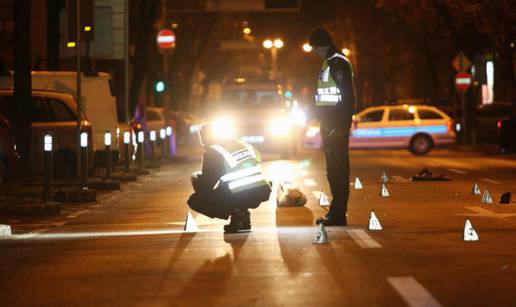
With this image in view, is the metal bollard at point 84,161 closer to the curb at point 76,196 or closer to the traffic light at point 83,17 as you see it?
the curb at point 76,196

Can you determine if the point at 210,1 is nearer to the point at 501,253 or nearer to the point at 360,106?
the point at 360,106

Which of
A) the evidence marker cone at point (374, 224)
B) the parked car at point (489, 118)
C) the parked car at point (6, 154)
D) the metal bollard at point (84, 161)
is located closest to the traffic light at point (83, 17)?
the metal bollard at point (84, 161)

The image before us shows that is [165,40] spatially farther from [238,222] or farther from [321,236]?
[321,236]

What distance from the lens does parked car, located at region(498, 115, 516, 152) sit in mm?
36188

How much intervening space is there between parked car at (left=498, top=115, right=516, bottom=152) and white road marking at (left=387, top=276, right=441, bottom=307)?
89.4 ft

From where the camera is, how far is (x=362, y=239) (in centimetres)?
1248

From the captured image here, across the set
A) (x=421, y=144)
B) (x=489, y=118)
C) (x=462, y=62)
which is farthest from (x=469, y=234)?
(x=489, y=118)

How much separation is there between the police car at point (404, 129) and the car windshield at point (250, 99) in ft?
15.4

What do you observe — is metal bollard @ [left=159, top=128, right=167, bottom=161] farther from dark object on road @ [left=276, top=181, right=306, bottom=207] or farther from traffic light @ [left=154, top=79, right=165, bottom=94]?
dark object on road @ [left=276, top=181, right=306, bottom=207]

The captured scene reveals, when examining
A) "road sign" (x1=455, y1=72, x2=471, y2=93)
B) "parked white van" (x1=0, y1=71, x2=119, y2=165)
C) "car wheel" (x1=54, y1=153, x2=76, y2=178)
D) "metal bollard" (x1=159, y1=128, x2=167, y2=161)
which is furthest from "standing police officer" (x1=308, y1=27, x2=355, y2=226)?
"road sign" (x1=455, y1=72, x2=471, y2=93)

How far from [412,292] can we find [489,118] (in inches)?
1407

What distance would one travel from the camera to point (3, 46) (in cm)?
4016

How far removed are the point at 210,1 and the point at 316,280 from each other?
4212cm

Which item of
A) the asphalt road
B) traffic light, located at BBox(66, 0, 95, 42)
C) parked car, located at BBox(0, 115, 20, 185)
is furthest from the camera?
parked car, located at BBox(0, 115, 20, 185)
